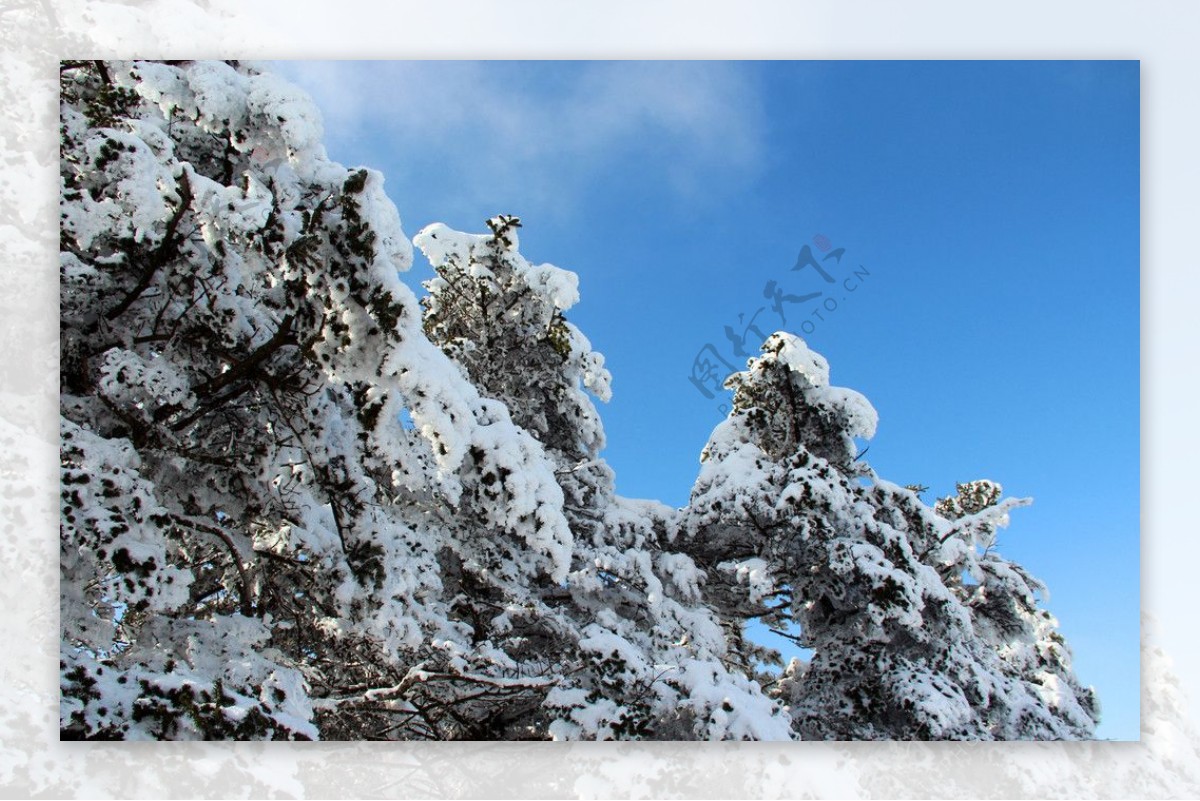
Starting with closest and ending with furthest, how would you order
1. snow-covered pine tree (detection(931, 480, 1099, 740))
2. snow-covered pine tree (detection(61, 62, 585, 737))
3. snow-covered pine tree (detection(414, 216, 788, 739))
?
1. snow-covered pine tree (detection(61, 62, 585, 737))
2. snow-covered pine tree (detection(414, 216, 788, 739))
3. snow-covered pine tree (detection(931, 480, 1099, 740))

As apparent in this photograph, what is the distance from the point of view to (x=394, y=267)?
2.98m

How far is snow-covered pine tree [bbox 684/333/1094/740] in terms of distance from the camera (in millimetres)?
4188

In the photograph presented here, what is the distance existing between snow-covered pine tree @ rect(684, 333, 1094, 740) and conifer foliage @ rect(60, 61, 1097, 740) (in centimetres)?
2

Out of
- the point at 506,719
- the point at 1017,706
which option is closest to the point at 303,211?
the point at 506,719

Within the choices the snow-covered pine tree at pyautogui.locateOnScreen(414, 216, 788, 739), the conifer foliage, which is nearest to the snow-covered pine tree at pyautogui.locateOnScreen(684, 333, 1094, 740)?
the conifer foliage

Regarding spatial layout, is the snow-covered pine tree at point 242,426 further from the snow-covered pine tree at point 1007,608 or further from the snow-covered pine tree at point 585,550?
the snow-covered pine tree at point 1007,608

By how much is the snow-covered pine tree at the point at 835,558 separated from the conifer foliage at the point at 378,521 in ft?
0.05

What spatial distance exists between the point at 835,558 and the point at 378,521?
226cm

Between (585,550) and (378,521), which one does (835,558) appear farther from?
(378,521)

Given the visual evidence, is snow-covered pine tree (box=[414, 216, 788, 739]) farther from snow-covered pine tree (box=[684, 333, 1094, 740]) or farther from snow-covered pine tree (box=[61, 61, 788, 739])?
snow-covered pine tree (box=[684, 333, 1094, 740])

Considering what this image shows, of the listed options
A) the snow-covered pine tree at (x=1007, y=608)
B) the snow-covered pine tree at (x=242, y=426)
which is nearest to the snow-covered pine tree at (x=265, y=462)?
the snow-covered pine tree at (x=242, y=426)

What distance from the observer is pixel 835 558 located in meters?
4.38

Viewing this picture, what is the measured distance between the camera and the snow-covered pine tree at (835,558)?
419 cm

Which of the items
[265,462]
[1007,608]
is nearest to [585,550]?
[265,462]
